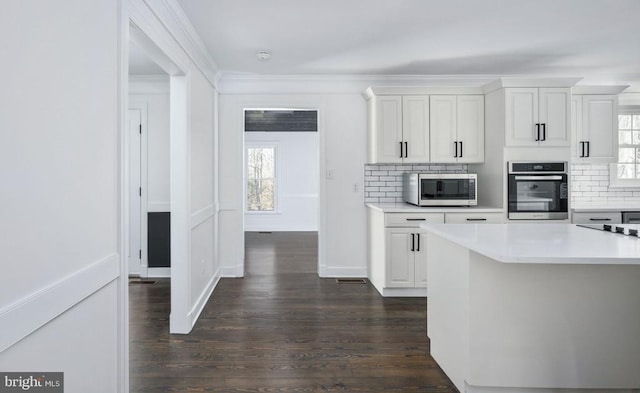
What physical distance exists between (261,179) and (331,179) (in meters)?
4.94

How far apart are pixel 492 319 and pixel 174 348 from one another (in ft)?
7.19

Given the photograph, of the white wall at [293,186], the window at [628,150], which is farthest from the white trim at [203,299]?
the window at [628,150]

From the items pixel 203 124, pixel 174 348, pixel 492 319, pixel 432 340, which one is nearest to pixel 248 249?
pixel 203 124

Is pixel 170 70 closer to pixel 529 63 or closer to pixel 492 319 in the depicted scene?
pixel 492 319

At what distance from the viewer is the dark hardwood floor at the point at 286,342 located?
7.59ft

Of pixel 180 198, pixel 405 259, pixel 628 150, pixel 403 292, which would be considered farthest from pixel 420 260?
pixel 628 150

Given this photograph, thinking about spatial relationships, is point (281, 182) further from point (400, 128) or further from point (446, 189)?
→ point (446, 189)

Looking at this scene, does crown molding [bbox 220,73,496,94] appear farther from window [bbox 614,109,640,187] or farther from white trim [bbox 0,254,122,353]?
white trim [bbox 0,254,122,353]

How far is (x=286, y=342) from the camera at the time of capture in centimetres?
287

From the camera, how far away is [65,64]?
137cm

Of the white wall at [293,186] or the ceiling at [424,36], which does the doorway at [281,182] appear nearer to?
the white wall at [293,186]

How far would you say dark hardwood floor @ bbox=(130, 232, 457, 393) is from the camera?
7.59 feet

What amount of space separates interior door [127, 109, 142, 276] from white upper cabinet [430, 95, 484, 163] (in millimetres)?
3639

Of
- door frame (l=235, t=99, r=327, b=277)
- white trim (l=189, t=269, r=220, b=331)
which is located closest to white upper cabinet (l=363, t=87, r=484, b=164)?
door frame (l=235, t=99, r=327, b=277)
